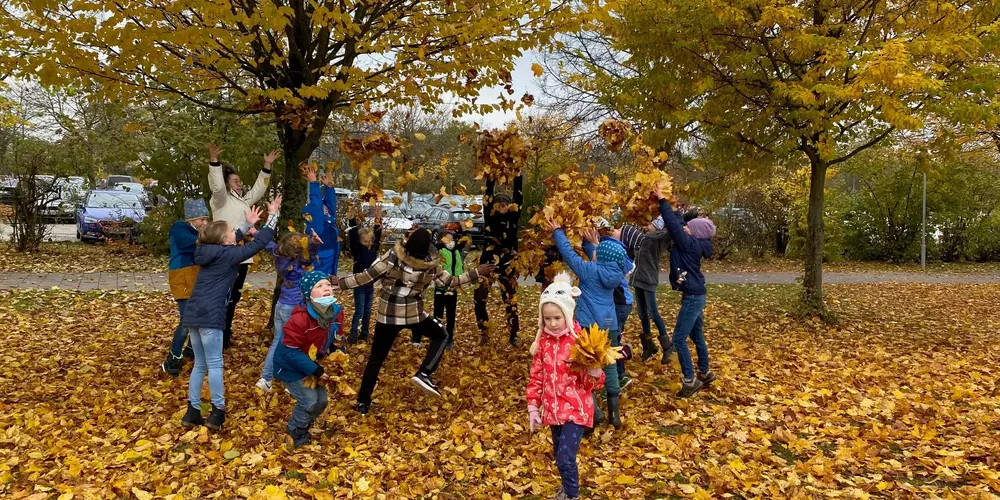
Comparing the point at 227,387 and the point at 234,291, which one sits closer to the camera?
the point at 227,387

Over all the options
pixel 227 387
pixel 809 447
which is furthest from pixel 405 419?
pixel 809 447

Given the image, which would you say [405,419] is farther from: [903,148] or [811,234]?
[903,148]

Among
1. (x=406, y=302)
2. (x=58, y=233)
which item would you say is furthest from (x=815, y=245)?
(x=58, y=233)

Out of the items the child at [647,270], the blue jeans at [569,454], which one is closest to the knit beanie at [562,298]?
the blue jeans at [569,454]

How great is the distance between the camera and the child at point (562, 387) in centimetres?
334

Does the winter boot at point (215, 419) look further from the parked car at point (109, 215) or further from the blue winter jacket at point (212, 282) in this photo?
the parked car at point (109, 215)

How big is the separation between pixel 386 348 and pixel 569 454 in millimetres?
1821

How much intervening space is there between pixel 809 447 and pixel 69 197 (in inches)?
638

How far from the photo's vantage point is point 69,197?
47.3ft

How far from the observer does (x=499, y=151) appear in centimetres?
554

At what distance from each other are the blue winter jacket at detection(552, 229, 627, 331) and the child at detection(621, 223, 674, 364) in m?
1.53

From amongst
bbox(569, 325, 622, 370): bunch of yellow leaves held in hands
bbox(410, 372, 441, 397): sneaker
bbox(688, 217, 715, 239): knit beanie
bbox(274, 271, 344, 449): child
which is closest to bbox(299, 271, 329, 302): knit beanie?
bbox(274, 271, 344, 449): child

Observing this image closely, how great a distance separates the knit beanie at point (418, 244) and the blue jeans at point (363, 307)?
2.04 meters

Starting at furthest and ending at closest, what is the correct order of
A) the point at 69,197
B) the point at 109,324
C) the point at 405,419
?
the point at 69,197 < the point at 109,324 < the point at 405,419
